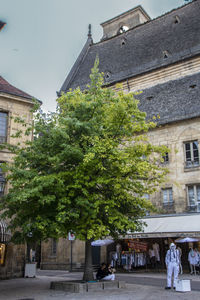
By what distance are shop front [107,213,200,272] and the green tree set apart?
562cm

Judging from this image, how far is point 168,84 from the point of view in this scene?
26.5m

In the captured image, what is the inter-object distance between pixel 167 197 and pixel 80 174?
35.3 feet

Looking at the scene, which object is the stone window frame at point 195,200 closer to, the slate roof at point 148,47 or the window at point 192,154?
the window at point 192,154

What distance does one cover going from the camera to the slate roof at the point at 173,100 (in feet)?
73.2

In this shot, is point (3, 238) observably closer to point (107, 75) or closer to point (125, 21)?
point (107, 75)

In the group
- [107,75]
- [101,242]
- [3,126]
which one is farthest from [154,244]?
[107,75]

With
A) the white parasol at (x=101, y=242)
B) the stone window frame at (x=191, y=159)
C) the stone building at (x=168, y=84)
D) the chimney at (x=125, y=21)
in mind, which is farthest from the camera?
the chimney at (x=125, y=21)

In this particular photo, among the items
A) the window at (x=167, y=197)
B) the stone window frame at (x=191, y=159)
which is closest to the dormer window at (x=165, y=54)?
the stone window frame at (x=191, y=159)

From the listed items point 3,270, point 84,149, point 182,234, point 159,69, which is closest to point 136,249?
point 182,234

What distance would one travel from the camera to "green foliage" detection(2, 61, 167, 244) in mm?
11828

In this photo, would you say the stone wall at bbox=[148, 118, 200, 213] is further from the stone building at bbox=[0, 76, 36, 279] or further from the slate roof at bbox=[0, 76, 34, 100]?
the slate roof at bbox=[0, 76, 34, 100]

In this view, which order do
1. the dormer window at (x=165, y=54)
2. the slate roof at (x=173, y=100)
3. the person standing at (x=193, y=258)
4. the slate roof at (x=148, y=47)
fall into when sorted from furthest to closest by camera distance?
1. the dormer window at (x=165, y=54)
2. the slate roof at (x=148, y=47)
3. the slate roof at (x=173, y=100)
4. the person standing at (x=193, y=258)

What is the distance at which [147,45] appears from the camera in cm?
3128

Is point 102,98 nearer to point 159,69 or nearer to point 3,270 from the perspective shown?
point 3,270
